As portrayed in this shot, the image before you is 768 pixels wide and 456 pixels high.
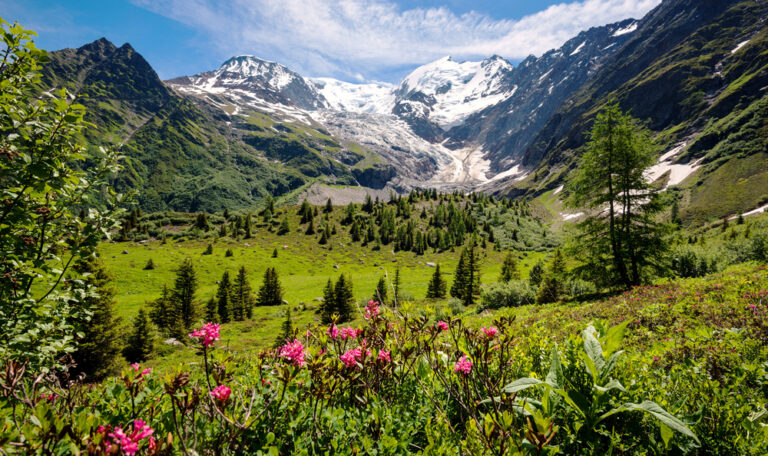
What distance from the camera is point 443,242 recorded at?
11369cm

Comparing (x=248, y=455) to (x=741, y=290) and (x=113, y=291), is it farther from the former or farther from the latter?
(x=113, y=291)

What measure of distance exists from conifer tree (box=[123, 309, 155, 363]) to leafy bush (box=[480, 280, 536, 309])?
3414cm

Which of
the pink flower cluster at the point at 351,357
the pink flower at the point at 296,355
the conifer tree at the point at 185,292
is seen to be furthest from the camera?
the conifer tree at the point at 185,292

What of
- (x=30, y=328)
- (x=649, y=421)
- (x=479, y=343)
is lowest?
(x=649, y=421)

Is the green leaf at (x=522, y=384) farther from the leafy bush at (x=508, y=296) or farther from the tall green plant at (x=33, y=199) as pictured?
the leafy bush at (x=508, y=296)

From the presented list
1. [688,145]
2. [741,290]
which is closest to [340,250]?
[741,290]

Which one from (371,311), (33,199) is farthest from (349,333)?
(33,199)

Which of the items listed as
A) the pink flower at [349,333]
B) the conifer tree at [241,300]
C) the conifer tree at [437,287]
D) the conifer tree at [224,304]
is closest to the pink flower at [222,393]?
the pink flower at [349,333]

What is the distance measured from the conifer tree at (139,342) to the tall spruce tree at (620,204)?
118 ft

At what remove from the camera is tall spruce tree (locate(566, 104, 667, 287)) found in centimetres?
1794

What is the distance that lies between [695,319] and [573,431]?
705 centimetres

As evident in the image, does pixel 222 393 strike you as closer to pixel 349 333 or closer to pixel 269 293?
pixel 349 333

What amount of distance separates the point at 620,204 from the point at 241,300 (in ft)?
156

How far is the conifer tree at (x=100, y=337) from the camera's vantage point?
2089 cm
